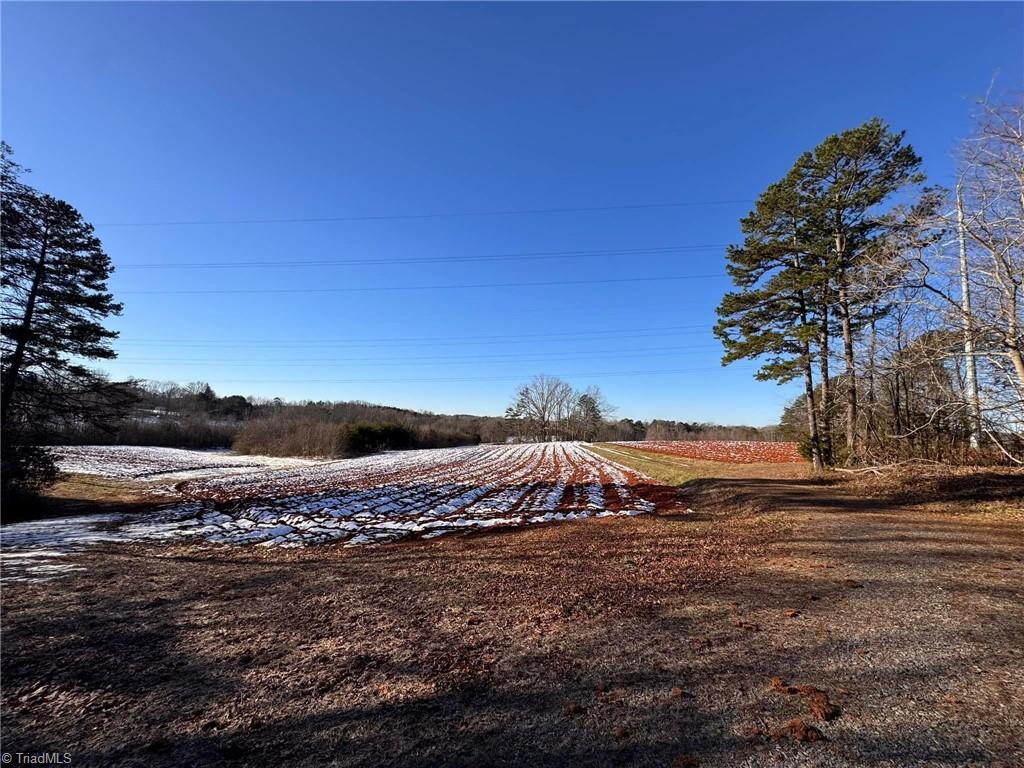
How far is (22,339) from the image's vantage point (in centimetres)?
1280

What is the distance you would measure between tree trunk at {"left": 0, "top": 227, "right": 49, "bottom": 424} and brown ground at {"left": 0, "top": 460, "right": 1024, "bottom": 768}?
33.3ft

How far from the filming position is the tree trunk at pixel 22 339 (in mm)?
12438

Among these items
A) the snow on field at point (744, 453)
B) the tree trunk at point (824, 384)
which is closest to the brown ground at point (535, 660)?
the tree trunk at point (824, 384)

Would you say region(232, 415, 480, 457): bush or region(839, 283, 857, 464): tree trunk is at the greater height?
region(839, 283, 857, 464): tree trunk

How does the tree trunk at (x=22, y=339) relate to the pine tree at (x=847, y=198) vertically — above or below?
below

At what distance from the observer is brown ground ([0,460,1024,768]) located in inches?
95.4

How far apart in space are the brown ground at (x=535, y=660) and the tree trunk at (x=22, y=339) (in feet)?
33.3

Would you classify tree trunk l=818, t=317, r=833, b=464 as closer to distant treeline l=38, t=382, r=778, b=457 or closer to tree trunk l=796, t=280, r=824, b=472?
tree trunk l=796, t=280, r=824, b=472

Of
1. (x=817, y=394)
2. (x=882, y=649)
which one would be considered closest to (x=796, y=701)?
(x=882, y=649)

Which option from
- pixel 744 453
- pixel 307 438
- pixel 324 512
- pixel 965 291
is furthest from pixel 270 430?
pixel 965 291

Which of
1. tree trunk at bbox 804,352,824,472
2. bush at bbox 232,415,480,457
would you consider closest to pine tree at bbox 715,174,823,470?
tree trunk at bbox 804,352,824,472

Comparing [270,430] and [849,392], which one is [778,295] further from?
[270,430]

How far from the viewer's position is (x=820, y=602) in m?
4.43

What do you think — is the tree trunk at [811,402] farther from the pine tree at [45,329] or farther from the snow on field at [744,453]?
the pine tree at [45,329]
